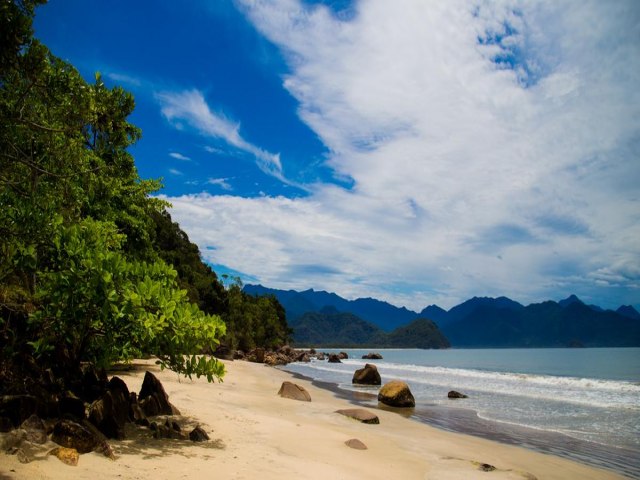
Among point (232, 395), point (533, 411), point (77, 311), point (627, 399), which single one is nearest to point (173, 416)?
point (77, 311)

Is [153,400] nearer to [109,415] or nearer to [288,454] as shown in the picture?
[109,415]

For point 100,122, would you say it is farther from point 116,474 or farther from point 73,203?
point 116,474

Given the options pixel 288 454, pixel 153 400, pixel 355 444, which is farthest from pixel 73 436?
pixel 355 444

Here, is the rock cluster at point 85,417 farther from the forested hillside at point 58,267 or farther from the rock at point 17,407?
the forested hillside at point 58,267

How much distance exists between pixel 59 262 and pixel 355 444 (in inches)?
297

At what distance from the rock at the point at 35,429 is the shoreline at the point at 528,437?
12212 mm

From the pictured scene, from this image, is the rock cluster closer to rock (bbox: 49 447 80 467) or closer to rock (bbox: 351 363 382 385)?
rock (bbox: 49 447 80 467)

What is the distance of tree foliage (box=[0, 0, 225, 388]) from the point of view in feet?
19.9

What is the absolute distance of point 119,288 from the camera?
6305 millimetres

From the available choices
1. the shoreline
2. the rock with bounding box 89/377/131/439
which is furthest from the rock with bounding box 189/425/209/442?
the shoreline

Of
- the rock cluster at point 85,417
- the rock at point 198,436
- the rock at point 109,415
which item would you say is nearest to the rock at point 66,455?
the rock cluster at point 85,417

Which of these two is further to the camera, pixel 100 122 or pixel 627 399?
pixel 627 399

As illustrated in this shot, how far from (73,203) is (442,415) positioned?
16.2 m

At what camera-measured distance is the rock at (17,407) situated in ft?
19.5
